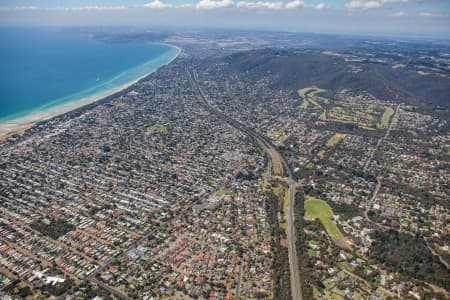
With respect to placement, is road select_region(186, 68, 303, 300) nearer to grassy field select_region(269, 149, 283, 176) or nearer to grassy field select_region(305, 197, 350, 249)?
grassy field select_region(269, 149, 283, 176)

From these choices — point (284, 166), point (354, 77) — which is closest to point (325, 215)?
point (284, 166)

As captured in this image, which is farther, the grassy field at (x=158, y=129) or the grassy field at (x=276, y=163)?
the grassy field at (x=158, y=129)

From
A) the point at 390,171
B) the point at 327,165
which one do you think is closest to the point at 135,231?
the point at 327,165

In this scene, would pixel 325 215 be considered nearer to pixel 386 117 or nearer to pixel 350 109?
pixel 386 117

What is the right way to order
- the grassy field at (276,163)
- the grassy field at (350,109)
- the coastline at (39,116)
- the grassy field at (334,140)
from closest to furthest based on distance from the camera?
the grassy field at (276,163) → the grassy field at (334,140) → the coastline at (39,116) → the grassy field at (350,109)

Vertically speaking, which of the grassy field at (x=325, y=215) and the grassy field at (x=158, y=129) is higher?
the grassy field at (x=158, y=129)

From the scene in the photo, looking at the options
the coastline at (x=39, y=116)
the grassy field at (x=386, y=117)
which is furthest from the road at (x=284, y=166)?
the coastline at (x=39, y=116)

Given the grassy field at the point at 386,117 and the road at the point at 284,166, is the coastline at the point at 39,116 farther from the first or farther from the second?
the grassy field at the point at 386,117

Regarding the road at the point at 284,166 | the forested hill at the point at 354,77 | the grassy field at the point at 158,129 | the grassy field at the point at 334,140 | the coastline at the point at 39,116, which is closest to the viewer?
the road at the point at 284,166
